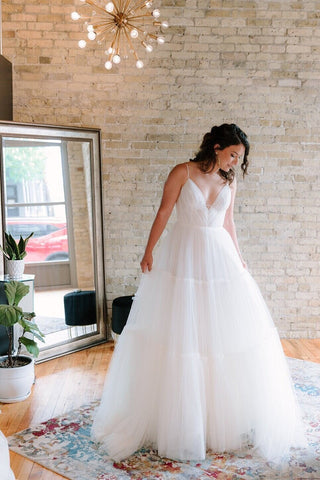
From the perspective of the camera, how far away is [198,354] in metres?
2.63

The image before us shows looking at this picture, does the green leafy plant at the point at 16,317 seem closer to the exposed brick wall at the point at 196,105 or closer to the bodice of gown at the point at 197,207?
the bodice of gown at the point at 197,207

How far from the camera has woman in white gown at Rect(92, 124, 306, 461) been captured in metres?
2.61

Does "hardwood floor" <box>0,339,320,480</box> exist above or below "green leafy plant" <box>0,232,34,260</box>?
below

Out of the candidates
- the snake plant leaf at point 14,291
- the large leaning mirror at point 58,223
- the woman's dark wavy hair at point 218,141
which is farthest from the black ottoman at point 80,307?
the woman's dark wavy hair at point 218,141

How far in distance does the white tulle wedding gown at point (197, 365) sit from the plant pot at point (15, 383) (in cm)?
79

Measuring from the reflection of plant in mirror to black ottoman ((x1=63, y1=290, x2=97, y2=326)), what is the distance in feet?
3.49

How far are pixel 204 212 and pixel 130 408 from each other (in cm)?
113

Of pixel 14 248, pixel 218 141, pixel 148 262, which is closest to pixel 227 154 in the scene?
pixel 218 141

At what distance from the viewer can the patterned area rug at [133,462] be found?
250cm

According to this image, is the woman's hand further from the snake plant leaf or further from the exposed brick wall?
the exposed brick wall

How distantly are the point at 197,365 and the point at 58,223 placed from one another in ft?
7.13

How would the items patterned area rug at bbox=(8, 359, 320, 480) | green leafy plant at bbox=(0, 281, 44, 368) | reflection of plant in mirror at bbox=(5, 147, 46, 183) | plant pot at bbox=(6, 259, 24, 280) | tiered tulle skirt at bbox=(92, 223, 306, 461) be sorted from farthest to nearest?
reflection of plant in mirror at bbox=(5, 147, 46, 183) < plant pot at bbox=(6, 259, 24, 280) < green leafy plant at bbox=(0, 281, 44, 368) < tiered tulle skirt at bbox=(92, 223, 306, 461) < patterned area rug at bbox=(8, 359, 320, 480)

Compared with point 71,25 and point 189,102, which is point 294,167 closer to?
point 189,102

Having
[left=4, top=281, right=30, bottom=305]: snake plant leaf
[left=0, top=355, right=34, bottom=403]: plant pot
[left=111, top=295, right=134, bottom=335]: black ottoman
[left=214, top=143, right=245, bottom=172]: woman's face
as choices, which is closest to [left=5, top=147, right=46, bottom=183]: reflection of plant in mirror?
[left=4, top=281, right=30, bottom=305]: snake plant leaf
